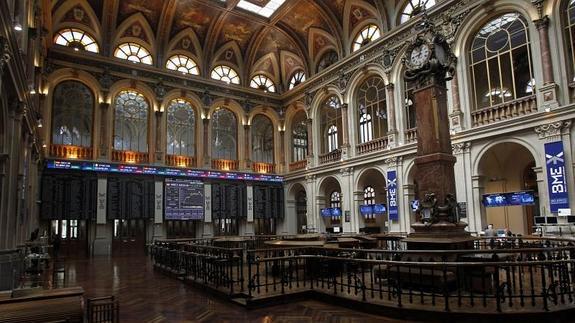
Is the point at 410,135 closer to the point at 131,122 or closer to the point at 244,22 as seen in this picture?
the point at 244,22

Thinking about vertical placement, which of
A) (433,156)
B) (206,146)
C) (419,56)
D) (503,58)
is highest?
(503,58)

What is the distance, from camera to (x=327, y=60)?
22.5 metres

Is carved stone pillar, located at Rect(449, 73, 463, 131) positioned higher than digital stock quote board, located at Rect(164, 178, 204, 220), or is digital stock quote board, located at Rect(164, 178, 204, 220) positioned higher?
carved stone pillar, located at Rect(449, 73, 463, 131)

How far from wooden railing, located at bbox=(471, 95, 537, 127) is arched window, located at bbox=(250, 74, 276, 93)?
1462 centimetres

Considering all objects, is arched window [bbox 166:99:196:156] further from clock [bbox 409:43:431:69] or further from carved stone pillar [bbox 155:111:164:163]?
clock [bbox 409:43:431:69]

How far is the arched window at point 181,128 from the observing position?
21422 mm

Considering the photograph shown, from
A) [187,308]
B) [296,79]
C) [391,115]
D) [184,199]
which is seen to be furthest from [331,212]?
[187,308]

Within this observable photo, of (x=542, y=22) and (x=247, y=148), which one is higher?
(x=542, y=22)

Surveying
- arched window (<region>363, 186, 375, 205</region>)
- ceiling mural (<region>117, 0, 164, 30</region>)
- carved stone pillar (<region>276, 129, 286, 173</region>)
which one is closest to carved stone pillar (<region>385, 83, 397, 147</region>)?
arched window (<region>363, 186, 375, 205</region>)

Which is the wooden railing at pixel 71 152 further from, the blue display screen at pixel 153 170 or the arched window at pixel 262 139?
the arched window at pixel 262 139

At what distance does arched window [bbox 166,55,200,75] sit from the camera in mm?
22234

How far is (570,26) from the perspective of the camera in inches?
464

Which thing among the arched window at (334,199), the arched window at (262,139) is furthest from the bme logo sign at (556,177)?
the arched window at (262,139)

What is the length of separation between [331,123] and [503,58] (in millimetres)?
9811
